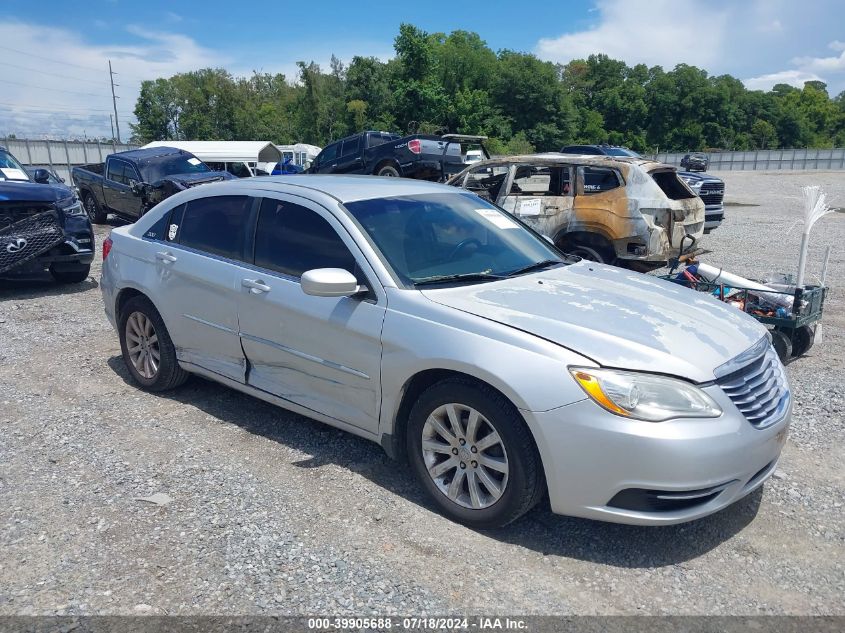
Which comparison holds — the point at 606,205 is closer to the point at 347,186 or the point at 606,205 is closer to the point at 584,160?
the point at 584,160

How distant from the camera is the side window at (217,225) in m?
4.61

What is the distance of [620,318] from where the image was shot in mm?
3434

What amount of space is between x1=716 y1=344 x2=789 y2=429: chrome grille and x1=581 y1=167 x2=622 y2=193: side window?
4.93 metres

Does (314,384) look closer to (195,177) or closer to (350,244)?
(350,244)

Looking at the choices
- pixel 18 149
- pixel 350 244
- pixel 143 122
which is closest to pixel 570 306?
pixel 350 244

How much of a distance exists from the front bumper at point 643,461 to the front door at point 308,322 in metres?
1.07

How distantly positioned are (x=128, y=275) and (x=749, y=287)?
17.3ft

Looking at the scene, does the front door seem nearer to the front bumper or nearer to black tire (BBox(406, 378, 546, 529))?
black tire (BBox(406, 378, 546, 529))

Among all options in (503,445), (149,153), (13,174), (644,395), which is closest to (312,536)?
(503,445)

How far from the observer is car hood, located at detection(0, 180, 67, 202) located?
8258 millimetres

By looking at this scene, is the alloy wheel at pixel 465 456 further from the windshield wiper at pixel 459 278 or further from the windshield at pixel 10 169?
the windshield at pixel 10 169

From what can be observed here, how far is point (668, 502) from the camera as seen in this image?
3.03 meters

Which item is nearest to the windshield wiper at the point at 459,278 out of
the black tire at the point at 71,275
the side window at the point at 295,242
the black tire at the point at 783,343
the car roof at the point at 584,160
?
the side window at the point at 295,242

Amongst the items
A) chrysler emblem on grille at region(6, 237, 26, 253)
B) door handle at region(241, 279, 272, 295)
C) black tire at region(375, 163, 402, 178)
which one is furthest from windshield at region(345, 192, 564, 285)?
black tire at region(375, 163, 402, 178)
